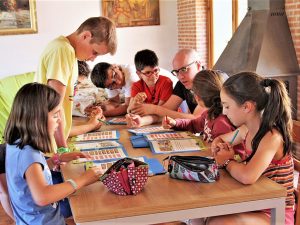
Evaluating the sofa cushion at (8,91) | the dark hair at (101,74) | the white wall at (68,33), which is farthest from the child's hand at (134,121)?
the white wall at (68,33)

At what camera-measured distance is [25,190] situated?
1766mm

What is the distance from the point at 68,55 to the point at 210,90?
779mm

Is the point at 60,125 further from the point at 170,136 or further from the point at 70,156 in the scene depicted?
the point at 170,136

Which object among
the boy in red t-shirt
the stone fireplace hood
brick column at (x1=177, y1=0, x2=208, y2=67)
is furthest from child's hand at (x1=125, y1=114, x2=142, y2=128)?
brick column at (x1=177, y1=0, x2=208, y2=67)

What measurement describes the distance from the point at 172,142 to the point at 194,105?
81cm

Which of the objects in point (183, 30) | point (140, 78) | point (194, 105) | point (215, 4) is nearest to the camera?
point (194, 105)

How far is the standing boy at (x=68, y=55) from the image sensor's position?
7.72ft

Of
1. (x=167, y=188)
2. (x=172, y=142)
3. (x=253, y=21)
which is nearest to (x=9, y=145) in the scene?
(x=167, y=188)

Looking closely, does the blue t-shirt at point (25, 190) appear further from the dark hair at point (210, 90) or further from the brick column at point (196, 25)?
the brick column at point (196, 25)

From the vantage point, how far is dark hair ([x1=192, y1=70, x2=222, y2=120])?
2.38m

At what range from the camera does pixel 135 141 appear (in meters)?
2.44

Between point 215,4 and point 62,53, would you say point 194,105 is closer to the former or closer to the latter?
point 62,53

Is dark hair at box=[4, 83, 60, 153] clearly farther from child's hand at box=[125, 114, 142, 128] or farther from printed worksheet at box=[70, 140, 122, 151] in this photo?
child's hand at box=[125, 114, 142, 128]

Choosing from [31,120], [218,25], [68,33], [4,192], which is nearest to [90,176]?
[31,120]
